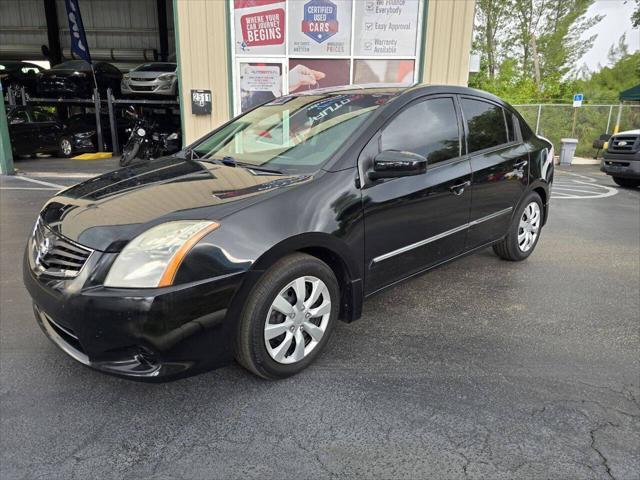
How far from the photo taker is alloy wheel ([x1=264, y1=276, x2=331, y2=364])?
8.36 ft

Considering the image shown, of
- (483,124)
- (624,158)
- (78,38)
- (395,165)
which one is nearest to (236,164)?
(395,165)

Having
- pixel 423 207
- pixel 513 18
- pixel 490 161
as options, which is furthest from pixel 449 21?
pixel 513 18

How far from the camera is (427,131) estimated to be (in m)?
3.42

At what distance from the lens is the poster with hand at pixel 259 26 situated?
31.7ft

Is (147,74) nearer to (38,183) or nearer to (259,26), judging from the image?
(259,26)

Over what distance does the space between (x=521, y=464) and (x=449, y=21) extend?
9.55 metres

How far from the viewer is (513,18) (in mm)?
34000

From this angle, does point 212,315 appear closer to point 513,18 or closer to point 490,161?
point 490,161

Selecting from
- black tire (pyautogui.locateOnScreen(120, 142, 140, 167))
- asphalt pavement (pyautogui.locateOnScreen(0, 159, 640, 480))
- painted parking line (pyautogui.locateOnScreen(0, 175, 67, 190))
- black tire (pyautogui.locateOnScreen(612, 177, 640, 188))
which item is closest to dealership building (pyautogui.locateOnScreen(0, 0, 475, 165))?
black tire (pyautogui.locateOnScreen(120, 142, 140, 167))

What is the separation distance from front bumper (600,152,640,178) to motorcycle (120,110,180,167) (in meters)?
10.1

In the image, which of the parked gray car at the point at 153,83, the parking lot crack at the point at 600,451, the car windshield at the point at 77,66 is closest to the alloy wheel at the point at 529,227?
the parking lot crack at the point at 600,451

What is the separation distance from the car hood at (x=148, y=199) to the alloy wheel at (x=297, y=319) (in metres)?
0.55

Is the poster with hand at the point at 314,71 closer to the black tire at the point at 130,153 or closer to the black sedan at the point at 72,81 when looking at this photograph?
the black tire at the point at 130,153

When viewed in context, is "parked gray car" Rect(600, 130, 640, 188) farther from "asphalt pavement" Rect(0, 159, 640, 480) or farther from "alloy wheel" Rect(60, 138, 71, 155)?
"alloy wheel" Rect(60, 138, 71, 155)
